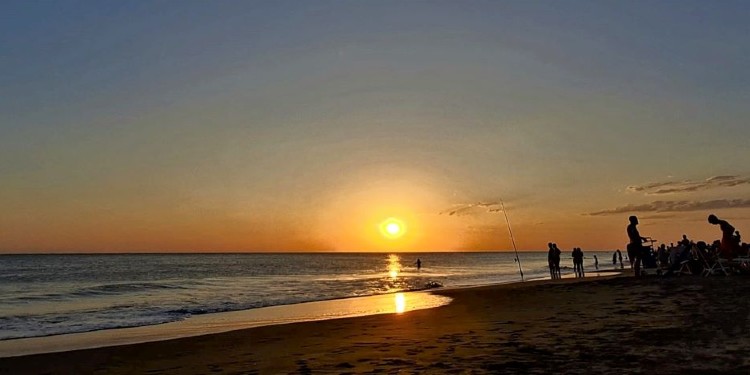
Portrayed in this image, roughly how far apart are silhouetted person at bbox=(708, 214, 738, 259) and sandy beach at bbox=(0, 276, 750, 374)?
317cm

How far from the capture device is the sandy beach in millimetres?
7641

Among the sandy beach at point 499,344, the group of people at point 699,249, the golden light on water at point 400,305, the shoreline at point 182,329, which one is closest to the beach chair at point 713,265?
the group of people at point 699,249

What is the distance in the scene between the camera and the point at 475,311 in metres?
16.2

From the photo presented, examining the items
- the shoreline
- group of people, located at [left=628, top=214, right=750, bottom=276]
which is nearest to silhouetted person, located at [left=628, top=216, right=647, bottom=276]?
group of people, located at [left=628, top=214, right=750, bottom=276]

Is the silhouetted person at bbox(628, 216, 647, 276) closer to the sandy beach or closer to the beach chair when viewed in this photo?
the beach chair

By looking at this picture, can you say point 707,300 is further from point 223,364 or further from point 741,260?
point 223,364

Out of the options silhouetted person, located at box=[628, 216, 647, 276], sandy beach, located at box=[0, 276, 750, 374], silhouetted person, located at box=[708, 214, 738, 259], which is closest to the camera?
sandy beach, located at box=[0, 276, 750, 374]

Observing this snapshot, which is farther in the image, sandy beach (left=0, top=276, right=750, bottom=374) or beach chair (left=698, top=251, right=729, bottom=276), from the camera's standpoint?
beach chair (left=698, top=251, right=729, bottom=276)

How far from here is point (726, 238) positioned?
63.3 feet

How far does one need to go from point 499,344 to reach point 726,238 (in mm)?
13638

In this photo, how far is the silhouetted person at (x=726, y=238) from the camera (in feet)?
61.5

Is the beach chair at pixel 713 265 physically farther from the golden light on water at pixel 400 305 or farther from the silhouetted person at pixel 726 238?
the golden light on water at pixel 400 305

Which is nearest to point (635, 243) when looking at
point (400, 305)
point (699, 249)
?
point (699, 249)

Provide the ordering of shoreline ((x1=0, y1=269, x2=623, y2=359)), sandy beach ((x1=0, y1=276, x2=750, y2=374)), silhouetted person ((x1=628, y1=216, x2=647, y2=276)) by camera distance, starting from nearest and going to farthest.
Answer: sandy beach ((x1=0, y1=276, x2=750, y2=374)) → shoreline ((x1=0, y1=269, x2=623, y2=359)) → silhouetted person ((x1=628, y1=216, x2=647, y2=276))
